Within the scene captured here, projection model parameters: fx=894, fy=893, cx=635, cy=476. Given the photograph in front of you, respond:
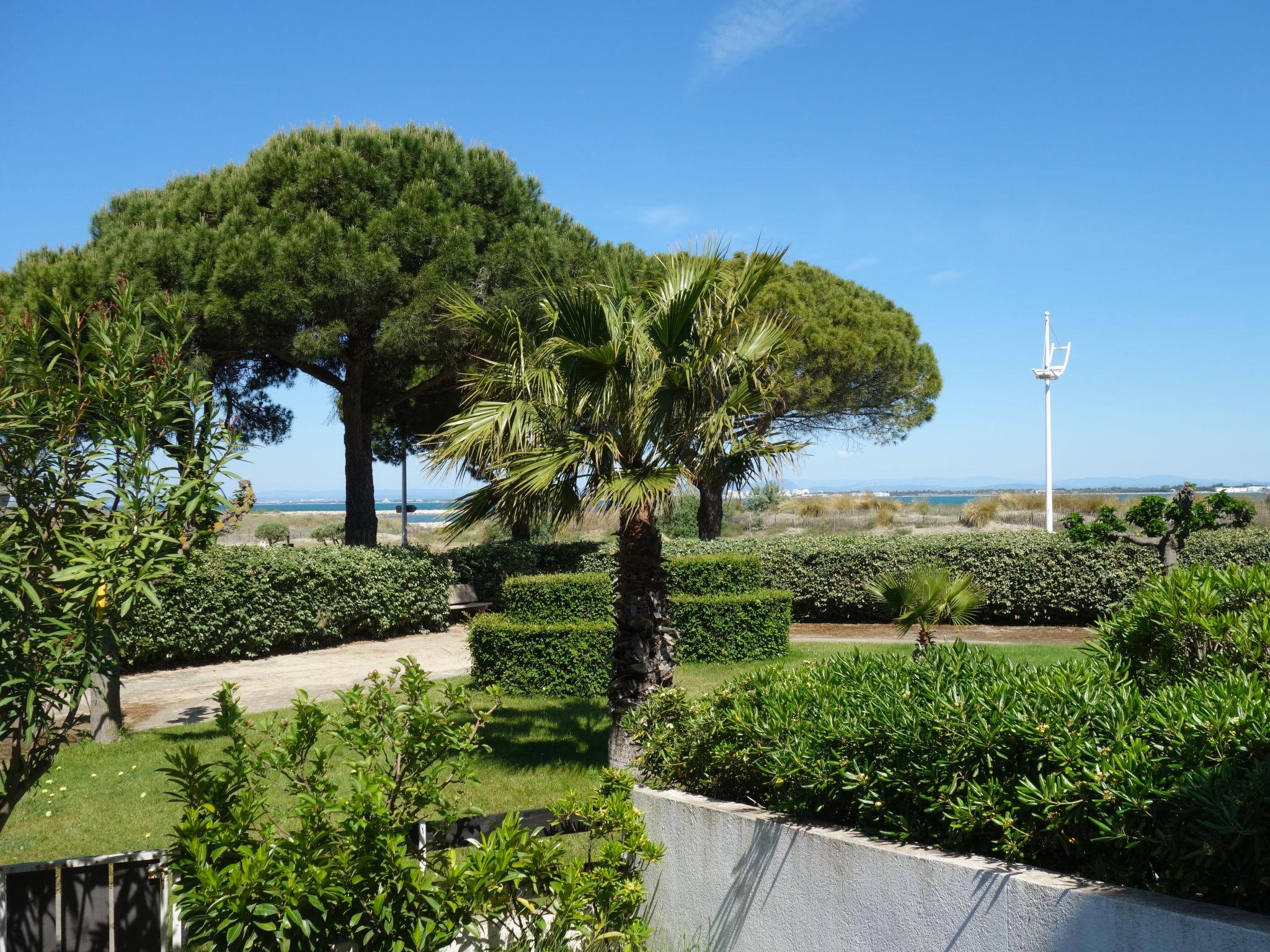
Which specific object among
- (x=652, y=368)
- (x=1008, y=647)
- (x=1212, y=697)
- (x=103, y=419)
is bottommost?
(x=1008, y=647)

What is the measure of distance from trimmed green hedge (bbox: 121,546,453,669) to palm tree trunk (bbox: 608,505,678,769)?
663 cm

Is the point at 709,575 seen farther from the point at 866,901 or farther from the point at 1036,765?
the point at 1036,765

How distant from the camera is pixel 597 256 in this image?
16.7 m

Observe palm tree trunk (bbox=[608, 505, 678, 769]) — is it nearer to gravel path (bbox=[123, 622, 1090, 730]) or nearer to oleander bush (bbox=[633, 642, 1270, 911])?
oleander bush (bbox=[633, 642, 1270, 911])

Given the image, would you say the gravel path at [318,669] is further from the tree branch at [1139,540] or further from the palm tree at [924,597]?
the palm tree at [924,597]

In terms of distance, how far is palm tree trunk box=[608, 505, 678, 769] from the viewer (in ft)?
20.5

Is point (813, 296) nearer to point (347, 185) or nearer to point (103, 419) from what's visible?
point (347, 185)

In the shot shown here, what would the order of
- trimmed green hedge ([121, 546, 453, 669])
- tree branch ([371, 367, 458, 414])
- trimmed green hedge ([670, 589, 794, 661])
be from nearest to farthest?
trimmed green hedge ([670, 589, 794, 661])
trimmed green hedge ([121, 546, 453, 669])
tree branch ([371, 367, 458, 414])

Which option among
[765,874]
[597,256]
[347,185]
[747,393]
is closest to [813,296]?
[597,256]

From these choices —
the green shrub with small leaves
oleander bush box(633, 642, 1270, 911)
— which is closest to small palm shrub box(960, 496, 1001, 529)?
oleander bush box(633, 642, 1270, 911)

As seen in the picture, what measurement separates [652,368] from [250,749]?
3.84 metres

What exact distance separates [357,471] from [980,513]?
76.4 ft

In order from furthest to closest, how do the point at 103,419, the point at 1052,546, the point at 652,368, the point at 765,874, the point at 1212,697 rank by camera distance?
the point at 1052,546 < the point at 652,368 < the point at 765,874 < the point at 103,419 < the point at 1212,697

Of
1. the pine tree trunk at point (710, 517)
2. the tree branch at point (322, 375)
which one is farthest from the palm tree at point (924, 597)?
the pine tree trunk at point (710, 517)
